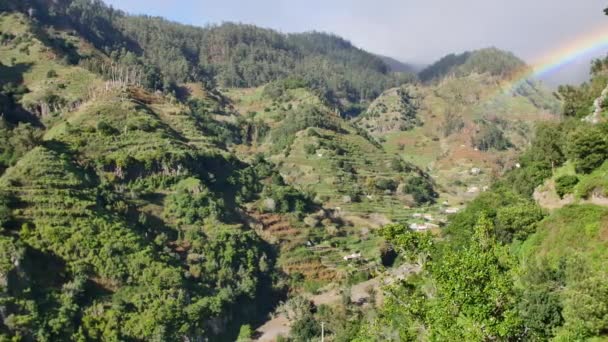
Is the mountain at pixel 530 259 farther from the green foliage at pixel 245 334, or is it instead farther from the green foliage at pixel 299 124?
the green foliage at pixel 299 124

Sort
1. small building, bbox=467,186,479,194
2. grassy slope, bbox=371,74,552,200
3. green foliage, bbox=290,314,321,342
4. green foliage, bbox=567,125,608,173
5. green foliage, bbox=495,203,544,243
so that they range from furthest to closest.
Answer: grassy slope, bbox=371,74,552,200, small building, bbox=467,186,479,194, green foliage, bbox=290,314,321,342, green foliage, bbox=495,203,544,243, green foliage, bbox=567,125,608,173

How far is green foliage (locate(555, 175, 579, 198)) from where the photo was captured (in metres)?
37.0

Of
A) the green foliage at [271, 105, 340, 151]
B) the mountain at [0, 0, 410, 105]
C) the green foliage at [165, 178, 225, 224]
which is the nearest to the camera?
the green foliage at [165, 178, 225, 224]

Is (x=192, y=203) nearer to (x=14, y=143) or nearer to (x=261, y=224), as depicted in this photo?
(x=261, y=224)

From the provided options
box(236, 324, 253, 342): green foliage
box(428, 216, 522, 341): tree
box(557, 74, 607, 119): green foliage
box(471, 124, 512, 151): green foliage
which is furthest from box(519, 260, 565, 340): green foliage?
box(471, 124, 512, 151): green foliage

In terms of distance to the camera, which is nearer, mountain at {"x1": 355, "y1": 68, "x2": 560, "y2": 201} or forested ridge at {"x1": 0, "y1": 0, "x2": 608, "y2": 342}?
forested ridge at {"x1": 0, "y1": 0, "x2": 608, "y2": 342}

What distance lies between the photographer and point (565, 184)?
122 ft

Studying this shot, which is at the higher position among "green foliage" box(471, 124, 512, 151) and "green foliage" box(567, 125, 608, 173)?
"green foliage" box(567, 125, 608, 173)

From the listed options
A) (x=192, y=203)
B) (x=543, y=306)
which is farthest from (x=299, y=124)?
(x=543, y=306)

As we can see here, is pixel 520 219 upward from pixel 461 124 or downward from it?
downward

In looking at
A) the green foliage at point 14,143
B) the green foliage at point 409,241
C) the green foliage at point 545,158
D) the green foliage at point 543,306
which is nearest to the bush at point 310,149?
the green foliage at point 14,143

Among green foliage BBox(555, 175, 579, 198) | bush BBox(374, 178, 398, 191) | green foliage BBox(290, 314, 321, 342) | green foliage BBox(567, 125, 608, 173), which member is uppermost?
green foliage BBox(567, 125, 608, 173)

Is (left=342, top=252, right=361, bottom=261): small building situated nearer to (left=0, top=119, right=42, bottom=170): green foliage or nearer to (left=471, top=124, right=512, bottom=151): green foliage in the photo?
(left=0, top=119, right=42, bottom=170): green foliage

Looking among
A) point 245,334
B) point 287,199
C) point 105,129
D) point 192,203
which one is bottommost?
point 245,334
